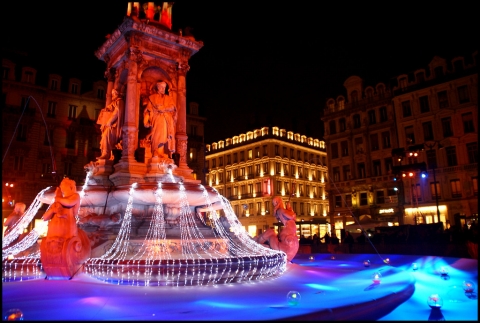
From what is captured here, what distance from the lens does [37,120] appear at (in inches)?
1754

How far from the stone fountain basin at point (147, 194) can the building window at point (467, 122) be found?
3982 cm

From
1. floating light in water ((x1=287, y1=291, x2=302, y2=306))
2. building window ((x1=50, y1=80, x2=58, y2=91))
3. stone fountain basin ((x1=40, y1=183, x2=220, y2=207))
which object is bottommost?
floating light in water ((x1=287, y1=291, x2=302, y2=306))

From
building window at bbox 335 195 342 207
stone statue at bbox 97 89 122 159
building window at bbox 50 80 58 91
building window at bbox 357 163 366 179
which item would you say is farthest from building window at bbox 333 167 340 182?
stone statue at bbox 97 89 122 159

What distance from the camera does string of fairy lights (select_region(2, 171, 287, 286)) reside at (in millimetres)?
7924

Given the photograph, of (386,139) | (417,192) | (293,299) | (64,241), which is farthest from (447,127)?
(64,241)

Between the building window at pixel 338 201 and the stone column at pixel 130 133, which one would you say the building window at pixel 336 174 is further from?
the stone column at pixel 130 133

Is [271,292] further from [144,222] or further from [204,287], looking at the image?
[144,222]

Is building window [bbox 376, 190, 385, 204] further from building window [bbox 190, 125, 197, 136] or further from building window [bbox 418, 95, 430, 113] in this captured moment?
building window [bbox 190, 125, 197, 136]

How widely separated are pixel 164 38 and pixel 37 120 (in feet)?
119

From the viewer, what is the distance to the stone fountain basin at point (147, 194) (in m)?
11.1

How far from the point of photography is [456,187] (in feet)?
139

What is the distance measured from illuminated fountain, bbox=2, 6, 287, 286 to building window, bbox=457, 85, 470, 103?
38666 mm

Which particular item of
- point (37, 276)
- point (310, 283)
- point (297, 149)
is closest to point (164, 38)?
point (37, 276)

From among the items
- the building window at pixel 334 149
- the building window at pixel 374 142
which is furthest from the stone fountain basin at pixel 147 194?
the building window at pixel 334 149
